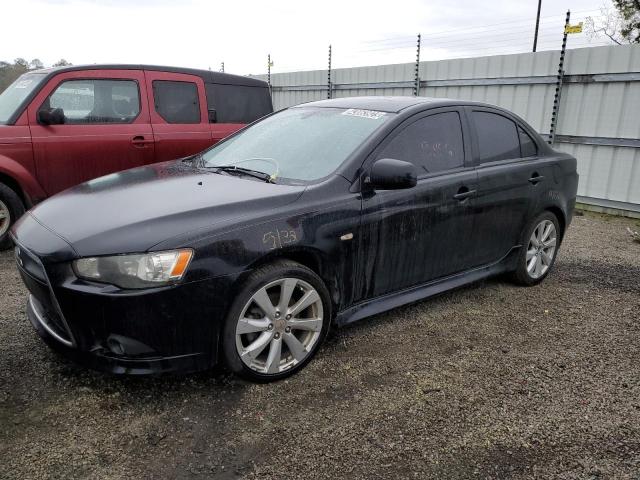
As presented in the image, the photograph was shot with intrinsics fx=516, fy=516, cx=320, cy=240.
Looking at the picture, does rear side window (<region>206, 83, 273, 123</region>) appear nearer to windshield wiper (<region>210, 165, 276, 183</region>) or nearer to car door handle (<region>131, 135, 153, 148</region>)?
car door handle (<region>131, 135, 153, 148</region>)

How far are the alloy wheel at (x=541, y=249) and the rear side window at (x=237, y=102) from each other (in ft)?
12.6

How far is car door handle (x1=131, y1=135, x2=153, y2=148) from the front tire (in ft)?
11.6

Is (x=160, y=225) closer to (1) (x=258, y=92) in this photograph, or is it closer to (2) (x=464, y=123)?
(2) (x=464, y=123)

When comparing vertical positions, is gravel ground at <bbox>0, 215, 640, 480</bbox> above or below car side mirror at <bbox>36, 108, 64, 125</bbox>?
below

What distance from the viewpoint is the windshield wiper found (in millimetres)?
3138

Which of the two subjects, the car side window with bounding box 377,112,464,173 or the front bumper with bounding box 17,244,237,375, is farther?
the car side window with bounding box 377,112,464,173

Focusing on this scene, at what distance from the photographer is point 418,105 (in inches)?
141

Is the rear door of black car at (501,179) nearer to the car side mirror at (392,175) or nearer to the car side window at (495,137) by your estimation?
the car side window at (495,137)

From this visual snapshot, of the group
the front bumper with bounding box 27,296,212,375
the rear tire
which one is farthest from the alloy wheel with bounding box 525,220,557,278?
the front bumper with bounding box 27,296,212,375

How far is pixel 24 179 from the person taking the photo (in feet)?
16.6

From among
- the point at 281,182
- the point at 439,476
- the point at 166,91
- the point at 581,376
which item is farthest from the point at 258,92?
the point at 439,476

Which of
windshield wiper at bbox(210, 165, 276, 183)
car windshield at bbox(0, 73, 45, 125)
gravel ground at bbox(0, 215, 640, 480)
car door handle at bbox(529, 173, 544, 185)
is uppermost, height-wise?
car windshield at bbox(0, 73, 45, 125)

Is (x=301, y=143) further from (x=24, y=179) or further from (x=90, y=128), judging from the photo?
(x=24, y=179)

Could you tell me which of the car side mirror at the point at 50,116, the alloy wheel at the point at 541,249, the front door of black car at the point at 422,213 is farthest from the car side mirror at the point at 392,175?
the car side mirror at the point at 50,116
